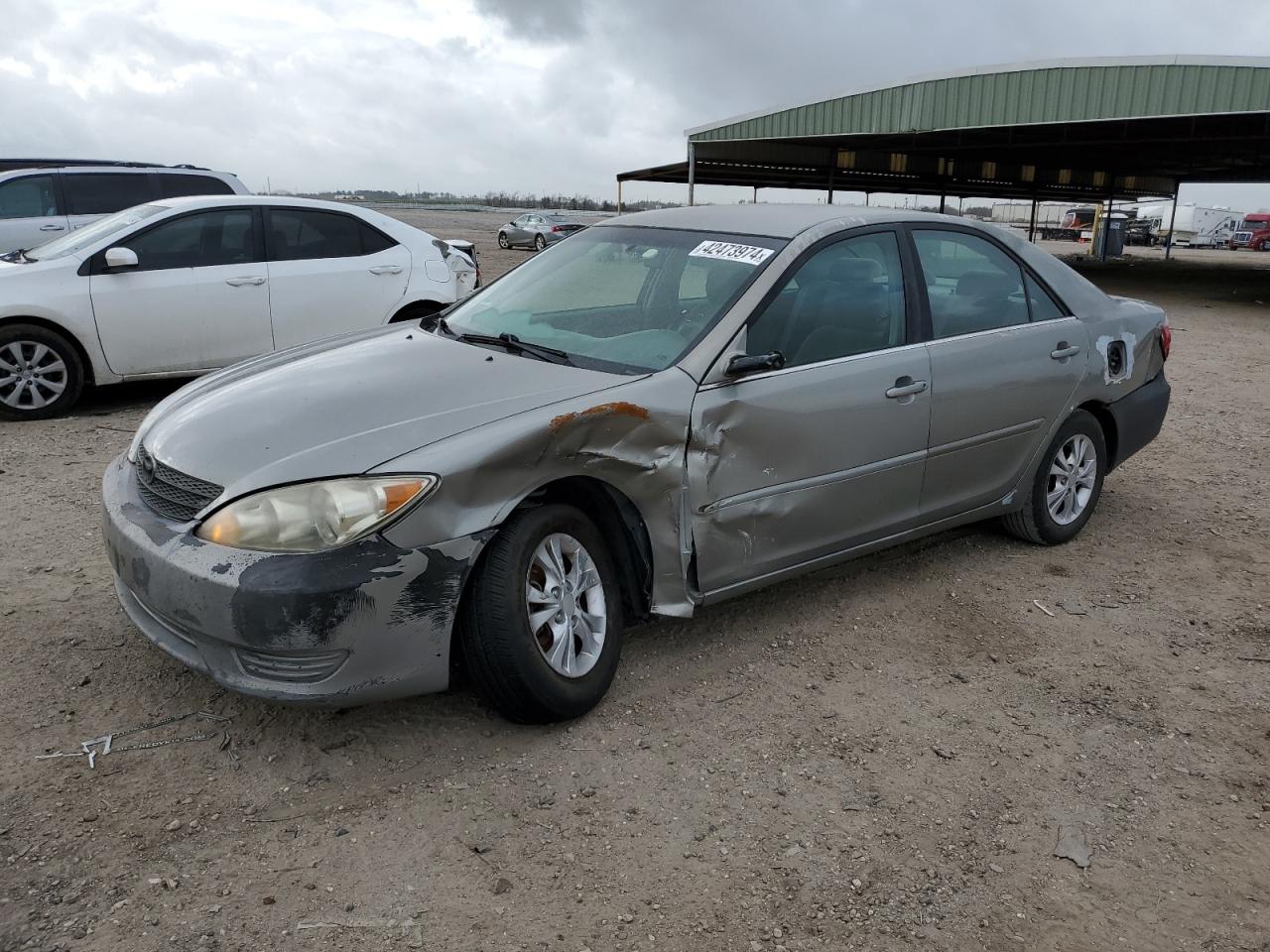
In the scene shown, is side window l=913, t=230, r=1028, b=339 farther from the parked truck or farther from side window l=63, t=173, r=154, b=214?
the parked truck

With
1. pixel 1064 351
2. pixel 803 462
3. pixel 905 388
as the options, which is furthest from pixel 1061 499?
pixel 803 462

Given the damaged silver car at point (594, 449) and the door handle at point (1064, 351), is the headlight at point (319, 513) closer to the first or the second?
the damaged silver car at point (594, 449)

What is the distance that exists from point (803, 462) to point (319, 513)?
1.76m

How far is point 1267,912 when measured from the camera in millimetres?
2553

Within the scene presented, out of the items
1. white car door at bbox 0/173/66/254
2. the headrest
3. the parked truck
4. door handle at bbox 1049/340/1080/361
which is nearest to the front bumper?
the headrest

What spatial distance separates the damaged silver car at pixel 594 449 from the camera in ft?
9.18

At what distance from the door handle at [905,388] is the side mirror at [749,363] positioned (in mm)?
684

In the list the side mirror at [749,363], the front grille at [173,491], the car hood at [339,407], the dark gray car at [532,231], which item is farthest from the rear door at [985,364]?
the dark gray car at [532,231]

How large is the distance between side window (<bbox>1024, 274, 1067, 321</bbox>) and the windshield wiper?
7.87 feet

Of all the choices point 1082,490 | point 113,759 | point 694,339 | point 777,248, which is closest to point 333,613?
point 113,759

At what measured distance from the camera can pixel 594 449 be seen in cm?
315

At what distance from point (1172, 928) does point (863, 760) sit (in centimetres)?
94

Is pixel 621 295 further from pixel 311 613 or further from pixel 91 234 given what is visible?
pixel 91 234

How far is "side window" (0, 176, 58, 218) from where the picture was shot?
10.6 m
